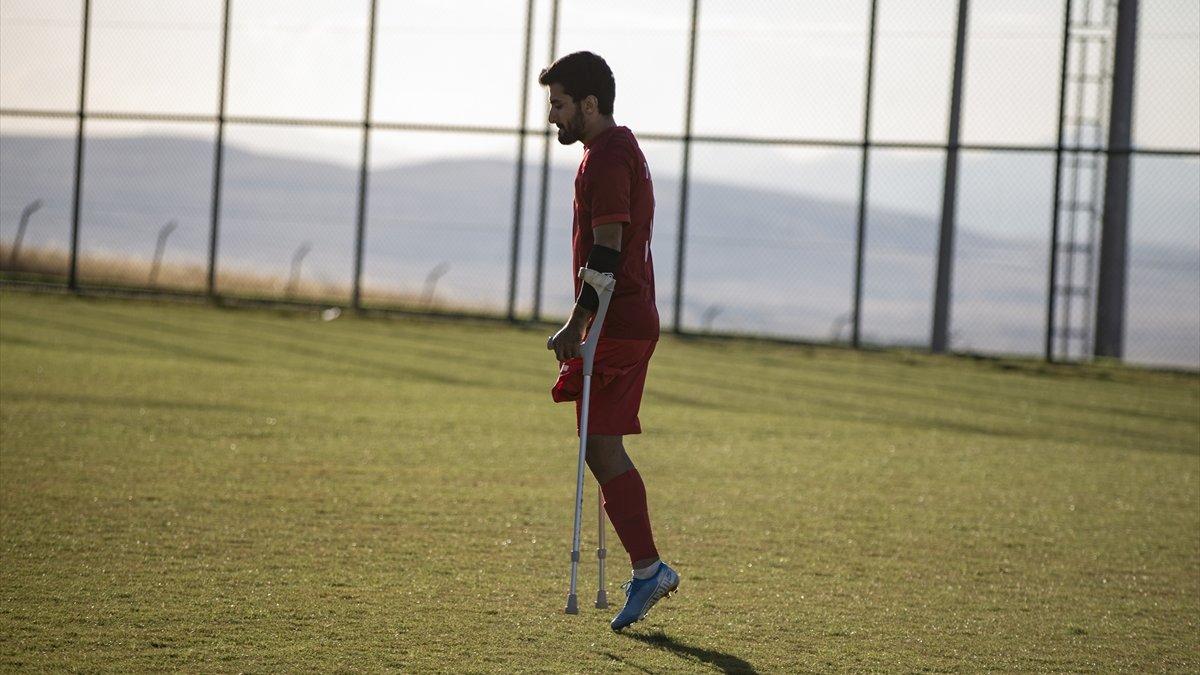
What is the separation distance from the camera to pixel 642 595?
4.56 m

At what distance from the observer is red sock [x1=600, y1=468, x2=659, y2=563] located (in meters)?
4.64

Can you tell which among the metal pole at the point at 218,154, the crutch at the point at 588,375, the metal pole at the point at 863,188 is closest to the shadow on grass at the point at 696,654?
the crutch at the point at 588,375

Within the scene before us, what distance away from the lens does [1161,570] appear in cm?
604

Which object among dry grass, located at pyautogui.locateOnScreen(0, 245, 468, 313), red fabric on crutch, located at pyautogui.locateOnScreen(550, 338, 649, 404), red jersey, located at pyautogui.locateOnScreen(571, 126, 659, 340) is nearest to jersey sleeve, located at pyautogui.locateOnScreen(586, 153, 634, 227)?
red jersey, located at pyautogui.locateOnScreen(571, 126, 659, 340)

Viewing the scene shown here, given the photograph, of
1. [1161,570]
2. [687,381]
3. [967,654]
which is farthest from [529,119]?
[967,654]

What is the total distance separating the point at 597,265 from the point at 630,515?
77cm

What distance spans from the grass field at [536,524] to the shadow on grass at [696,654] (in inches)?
0.5

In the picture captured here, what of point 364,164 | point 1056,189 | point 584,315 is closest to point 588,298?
point 584,315

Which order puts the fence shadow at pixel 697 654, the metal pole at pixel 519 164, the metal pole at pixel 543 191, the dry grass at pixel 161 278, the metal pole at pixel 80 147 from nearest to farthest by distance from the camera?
1. the fence shadow at pixel 697 654
2. the metal pole at pixel 543 191
3. the metal pole at pixel 519 164
4. the metal pole at pixel 80 147
5. the dry grass at pixel 161 278

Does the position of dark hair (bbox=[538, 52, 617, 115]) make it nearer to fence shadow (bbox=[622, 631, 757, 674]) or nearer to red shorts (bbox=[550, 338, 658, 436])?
red shorts (bbox=[550, 338, 658, 436])

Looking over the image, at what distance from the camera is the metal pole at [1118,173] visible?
53.4ft

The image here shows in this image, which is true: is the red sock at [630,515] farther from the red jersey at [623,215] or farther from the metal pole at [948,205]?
the metal pole at [948,205]

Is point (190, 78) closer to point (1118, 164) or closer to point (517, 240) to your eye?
point (517, 240)

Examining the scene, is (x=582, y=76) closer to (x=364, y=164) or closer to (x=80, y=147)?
(x=364, y=164)
